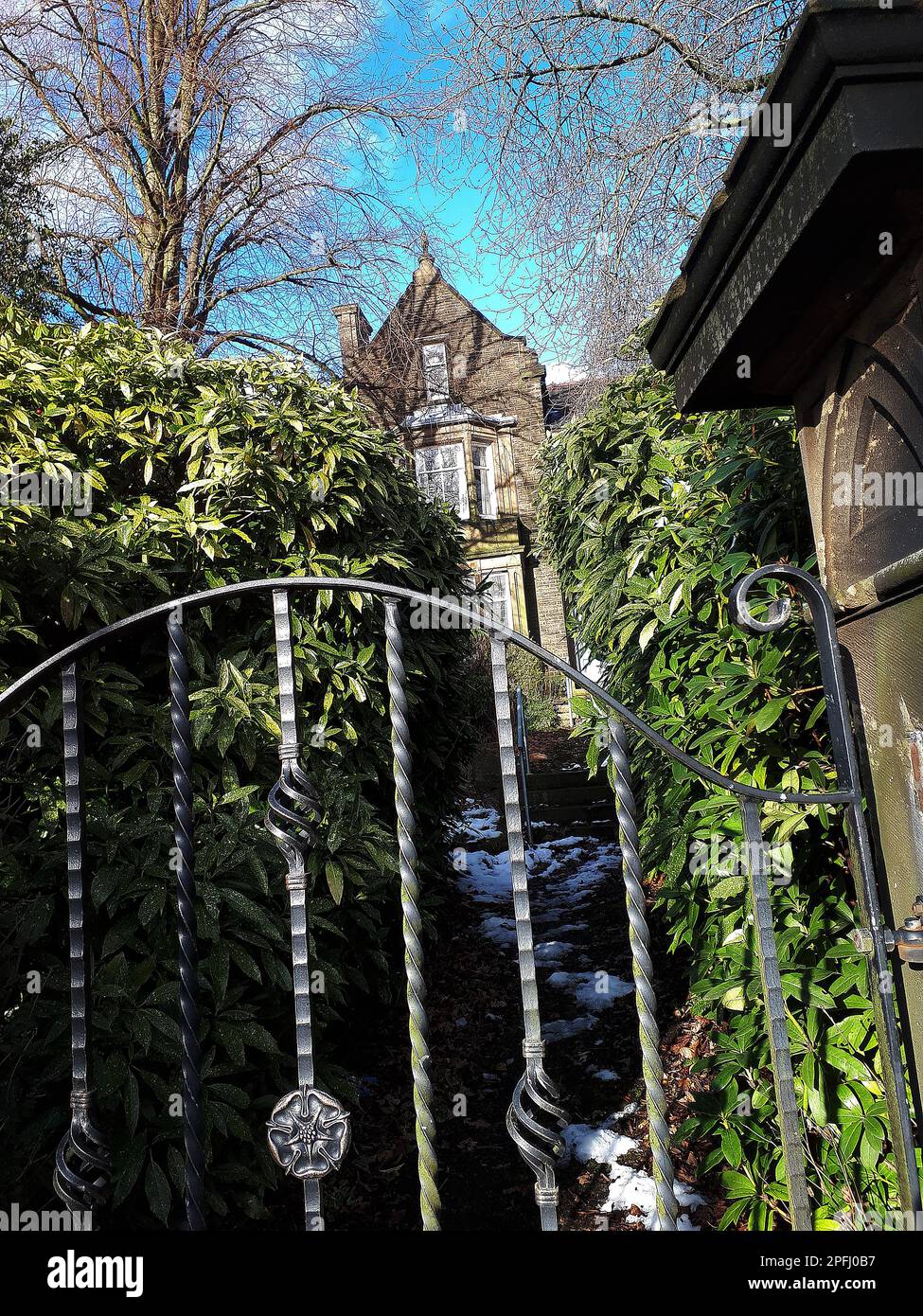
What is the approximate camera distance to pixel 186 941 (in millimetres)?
1633

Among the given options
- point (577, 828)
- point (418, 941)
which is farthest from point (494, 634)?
point (577, 828)

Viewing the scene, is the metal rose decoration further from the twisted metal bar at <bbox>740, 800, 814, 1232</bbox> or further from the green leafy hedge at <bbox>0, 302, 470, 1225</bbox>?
the green leafy hedge at <bbox>0, 302, 470, 1225</bbox>

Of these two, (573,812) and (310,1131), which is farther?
(573,812)

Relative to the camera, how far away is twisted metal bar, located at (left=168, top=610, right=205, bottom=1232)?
61.5 inches

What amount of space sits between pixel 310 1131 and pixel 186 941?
40 centimetres

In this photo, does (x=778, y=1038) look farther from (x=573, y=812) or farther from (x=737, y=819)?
(x=573, y=812)

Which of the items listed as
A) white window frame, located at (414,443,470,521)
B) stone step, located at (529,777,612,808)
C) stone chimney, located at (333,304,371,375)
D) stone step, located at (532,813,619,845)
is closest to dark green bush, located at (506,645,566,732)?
white window frame, located at (414,443,470,521)

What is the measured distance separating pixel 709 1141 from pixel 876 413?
3.19 metres

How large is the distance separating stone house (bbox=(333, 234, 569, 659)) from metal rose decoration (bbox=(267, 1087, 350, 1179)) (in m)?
16.5

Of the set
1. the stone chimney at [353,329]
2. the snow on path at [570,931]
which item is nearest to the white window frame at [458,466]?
the stone chimney at [353,329]

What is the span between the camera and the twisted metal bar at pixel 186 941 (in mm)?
1562

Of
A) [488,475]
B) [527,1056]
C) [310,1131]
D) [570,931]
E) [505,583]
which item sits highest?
[488,475]
